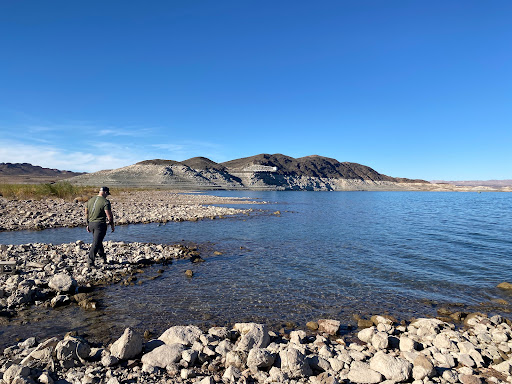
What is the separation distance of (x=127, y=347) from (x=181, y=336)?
3.48ft

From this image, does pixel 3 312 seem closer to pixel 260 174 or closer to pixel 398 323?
pixel 398 323

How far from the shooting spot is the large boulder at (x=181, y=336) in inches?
238

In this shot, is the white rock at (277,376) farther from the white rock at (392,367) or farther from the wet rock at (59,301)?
the wet rock at (59,301)

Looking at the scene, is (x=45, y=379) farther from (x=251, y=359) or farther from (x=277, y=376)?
(x=277, y=376)

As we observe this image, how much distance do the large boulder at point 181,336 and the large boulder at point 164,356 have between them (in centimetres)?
35

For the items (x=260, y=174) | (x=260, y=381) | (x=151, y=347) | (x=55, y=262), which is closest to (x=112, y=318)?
(x=151, y=347)

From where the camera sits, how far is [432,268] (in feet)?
45.2

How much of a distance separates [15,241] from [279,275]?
15.3 metres

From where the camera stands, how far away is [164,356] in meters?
5.43

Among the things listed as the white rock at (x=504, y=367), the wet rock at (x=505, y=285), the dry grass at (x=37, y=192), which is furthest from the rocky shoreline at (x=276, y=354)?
the dry grass at (x=37, y=192)

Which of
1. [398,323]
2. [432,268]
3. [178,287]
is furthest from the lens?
[432,268]

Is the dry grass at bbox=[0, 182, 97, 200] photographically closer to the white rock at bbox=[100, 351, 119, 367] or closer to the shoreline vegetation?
the shoreline vegetation

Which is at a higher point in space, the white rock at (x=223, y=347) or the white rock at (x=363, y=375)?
the white rock at (x=223, y=347)

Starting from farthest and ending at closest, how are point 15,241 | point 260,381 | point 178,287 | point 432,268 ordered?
point 15,241 < point 432,268 < point 178,287 < point 260,381
